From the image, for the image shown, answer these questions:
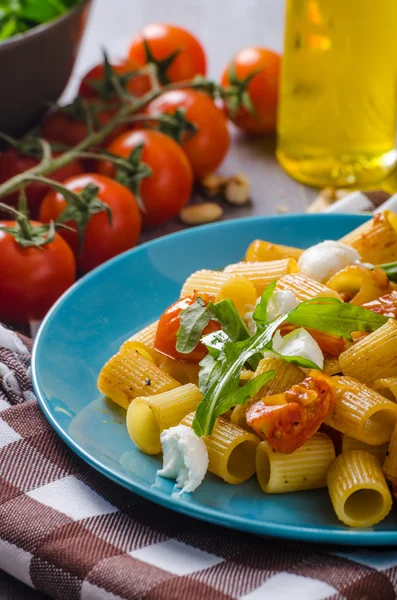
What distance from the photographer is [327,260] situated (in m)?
2.03

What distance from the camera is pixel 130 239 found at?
2645mm

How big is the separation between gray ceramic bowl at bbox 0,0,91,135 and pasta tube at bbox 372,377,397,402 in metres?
1.60

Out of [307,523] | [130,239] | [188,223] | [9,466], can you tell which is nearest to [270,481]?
[307,523]

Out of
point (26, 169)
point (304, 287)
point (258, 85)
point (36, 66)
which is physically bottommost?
point (258, 85)

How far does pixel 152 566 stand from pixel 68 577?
13cm

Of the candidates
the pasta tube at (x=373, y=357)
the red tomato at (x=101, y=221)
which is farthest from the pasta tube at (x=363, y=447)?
the red tomato at (x=101, y=221)

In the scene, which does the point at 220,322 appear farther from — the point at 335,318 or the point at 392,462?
the point at 392,462

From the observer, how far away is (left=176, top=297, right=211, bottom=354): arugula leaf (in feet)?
5.84

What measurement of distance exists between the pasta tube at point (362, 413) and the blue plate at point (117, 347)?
0.42ft

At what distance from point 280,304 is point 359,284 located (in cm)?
27

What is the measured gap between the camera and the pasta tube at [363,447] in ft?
5.37

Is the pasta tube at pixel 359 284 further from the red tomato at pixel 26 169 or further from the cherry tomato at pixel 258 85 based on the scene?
the cherry tomato at pixel 258 85

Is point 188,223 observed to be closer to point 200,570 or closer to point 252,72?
point 252,72

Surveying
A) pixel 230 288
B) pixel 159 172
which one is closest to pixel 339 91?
pixel 159 172
